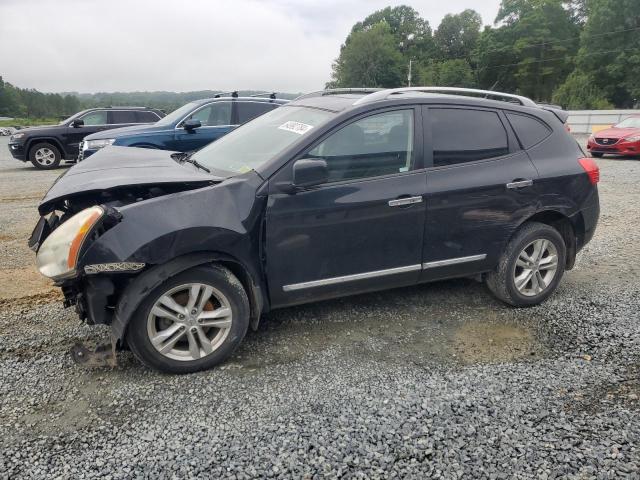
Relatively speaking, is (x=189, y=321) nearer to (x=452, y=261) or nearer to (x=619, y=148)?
(x=452, y=261)

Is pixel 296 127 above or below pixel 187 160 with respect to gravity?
above

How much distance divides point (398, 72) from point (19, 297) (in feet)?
296

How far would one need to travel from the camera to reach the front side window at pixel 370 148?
3355 mm

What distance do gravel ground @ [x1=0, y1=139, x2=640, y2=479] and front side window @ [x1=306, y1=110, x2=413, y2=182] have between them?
48.3 inches

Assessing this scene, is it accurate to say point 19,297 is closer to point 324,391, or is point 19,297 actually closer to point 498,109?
point 324,391

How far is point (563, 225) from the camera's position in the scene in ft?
14.0

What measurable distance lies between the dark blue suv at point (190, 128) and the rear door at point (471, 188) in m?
5.83

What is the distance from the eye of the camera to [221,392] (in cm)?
290

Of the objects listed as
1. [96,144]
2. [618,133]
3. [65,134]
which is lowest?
[96,144]

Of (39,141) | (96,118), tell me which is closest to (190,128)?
(96,118)

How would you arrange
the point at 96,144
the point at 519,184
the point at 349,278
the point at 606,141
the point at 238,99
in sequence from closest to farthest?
the point at 349,278
the point at 519,184
the point at 96,144
the point at 238,99
the point at 606,141

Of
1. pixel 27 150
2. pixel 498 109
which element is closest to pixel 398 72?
pixel 27 150

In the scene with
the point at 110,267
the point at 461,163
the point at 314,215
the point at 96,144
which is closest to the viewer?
the point at 110,267

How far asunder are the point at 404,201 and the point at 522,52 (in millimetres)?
69205
